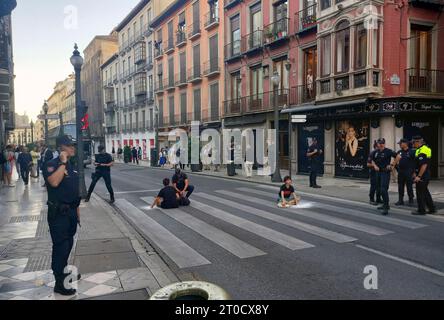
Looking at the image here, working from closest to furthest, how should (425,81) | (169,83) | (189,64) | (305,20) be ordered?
1. (425,81)
2. (305,20)
3. (189,64)
4. (169,83)

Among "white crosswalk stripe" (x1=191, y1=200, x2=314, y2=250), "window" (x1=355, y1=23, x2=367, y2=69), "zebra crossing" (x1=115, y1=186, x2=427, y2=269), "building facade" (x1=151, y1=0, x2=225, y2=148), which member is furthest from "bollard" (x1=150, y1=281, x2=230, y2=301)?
"building facade" (x1=151, y1=0, x2=225, y2=148)

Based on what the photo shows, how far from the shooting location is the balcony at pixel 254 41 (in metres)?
24.2

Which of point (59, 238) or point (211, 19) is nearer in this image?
point (59, 238)

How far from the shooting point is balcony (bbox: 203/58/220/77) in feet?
97.2

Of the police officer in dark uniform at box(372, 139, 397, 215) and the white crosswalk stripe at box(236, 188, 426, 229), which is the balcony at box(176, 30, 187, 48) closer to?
the white crosswalk stripe at box(236, 188, 426, 229)

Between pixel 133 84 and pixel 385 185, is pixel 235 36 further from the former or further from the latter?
pixel 133 84

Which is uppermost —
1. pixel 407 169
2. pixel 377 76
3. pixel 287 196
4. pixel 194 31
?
pixel 194 31

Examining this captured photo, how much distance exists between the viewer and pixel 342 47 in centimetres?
1762

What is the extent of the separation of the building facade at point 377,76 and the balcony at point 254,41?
232 inches

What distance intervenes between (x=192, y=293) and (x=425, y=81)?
16.4 metres

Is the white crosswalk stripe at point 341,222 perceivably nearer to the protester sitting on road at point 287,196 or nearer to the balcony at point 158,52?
the protester sitting on road at point 287,196

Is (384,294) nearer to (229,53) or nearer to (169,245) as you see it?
(169,245)

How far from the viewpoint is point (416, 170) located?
380 inches

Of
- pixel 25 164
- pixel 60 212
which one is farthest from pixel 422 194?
pixel 25 164
